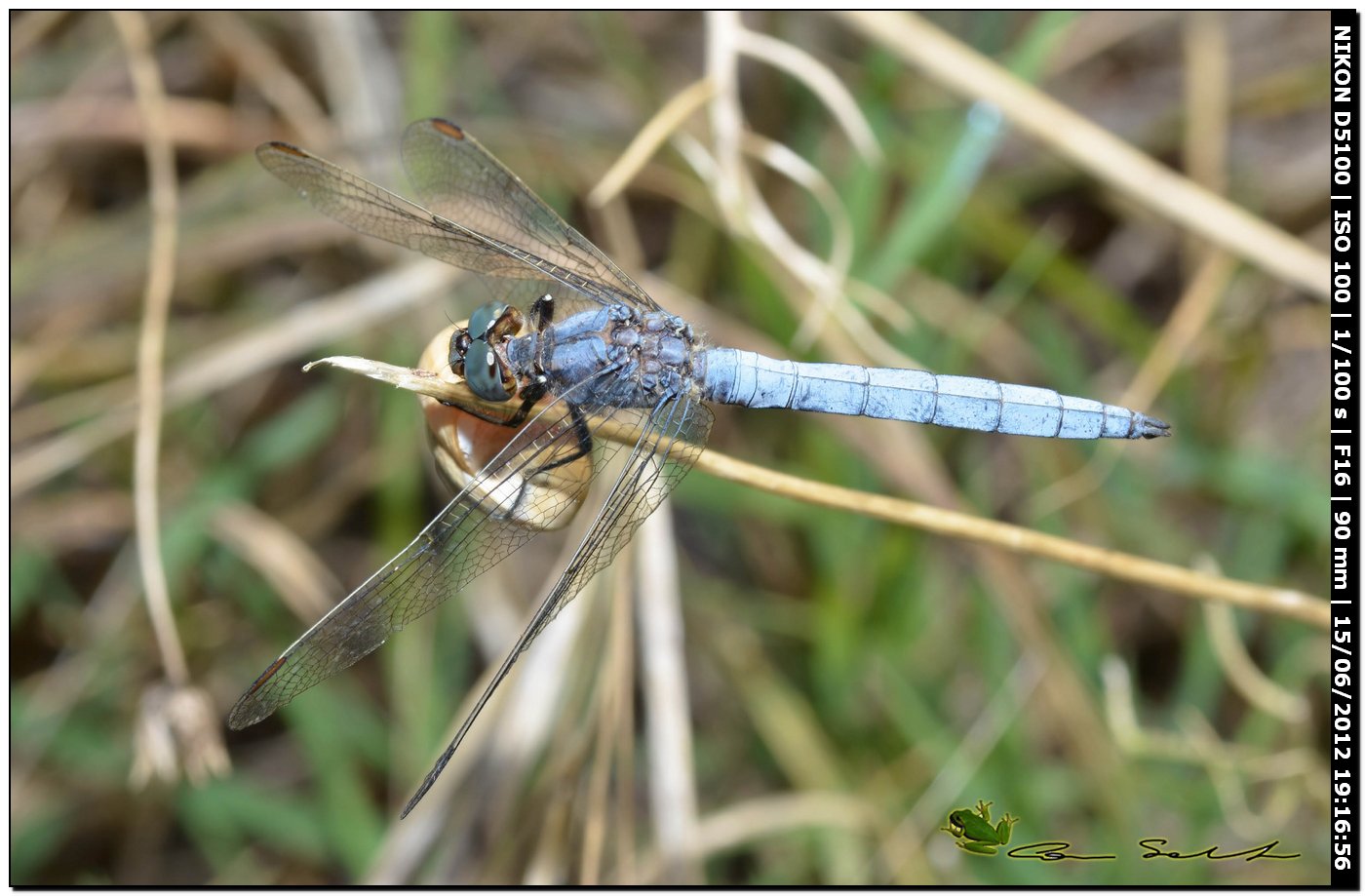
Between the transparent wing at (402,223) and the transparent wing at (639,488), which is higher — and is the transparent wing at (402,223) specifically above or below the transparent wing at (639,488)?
above

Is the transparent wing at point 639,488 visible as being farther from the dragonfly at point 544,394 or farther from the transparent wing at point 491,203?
the transparent wing at point 491,203

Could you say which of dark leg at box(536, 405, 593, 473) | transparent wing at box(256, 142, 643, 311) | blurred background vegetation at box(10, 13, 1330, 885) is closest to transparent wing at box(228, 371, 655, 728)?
dark leg at box(536, 405, 593, 473)

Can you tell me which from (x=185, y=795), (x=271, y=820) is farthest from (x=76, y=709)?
(x=271, y=820)

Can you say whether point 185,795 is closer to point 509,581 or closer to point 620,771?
point 509,581

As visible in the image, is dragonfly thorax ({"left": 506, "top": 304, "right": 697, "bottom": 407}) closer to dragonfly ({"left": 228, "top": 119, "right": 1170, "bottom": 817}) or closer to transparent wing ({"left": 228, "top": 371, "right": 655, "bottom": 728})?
dragonfly ({"left": 228, "top": 119, "right": 1170, "bottom": 817})

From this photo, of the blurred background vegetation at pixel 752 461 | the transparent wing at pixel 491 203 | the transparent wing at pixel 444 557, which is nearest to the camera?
the transparent wing at pixel 444 557

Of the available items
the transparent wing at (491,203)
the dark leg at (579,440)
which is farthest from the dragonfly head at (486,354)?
the transparent wing at (491,203)

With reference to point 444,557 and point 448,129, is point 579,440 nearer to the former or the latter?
point 444,557

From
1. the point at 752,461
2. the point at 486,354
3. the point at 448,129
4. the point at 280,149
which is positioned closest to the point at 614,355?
the point at 486,354
